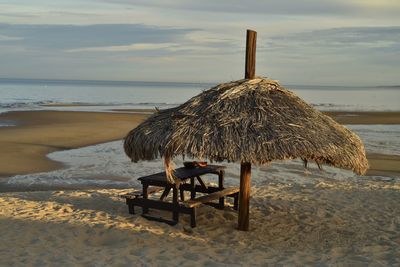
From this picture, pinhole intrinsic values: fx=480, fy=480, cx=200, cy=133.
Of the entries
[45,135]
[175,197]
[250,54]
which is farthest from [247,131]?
[45,135]

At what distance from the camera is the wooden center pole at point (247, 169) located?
686cm

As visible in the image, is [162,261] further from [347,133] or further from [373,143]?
[373,143]

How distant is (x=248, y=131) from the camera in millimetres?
6344

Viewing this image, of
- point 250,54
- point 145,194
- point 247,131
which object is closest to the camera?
point 247,131

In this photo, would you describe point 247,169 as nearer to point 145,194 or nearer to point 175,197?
point 175,197

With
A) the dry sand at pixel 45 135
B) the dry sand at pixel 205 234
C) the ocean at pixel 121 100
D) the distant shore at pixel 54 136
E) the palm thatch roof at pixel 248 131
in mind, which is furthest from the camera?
the ocean at pixel 121 100

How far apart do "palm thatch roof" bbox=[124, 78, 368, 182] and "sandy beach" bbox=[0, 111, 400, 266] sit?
3.78 feet

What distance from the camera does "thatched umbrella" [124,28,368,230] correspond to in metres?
6.22

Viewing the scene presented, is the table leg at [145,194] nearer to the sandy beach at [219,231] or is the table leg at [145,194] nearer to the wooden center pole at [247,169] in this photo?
the sandy beach at [219,231]

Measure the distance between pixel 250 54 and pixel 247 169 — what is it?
167cm

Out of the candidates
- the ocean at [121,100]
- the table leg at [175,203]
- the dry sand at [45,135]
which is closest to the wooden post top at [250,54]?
the ocean at [121,100]

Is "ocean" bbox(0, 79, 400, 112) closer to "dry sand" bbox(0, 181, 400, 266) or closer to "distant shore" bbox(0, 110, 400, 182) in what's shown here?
"dry sand" bbox(0, 181, 400, 266)

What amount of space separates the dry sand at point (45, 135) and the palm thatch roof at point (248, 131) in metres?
7.43

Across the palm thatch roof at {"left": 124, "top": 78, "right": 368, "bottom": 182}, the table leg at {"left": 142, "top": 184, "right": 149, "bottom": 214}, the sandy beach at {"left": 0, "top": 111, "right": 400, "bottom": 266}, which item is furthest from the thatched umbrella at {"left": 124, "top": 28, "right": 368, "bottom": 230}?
the sandy beach at {"left": 0, "top": 111, "right": 400, "bottom": 266}
